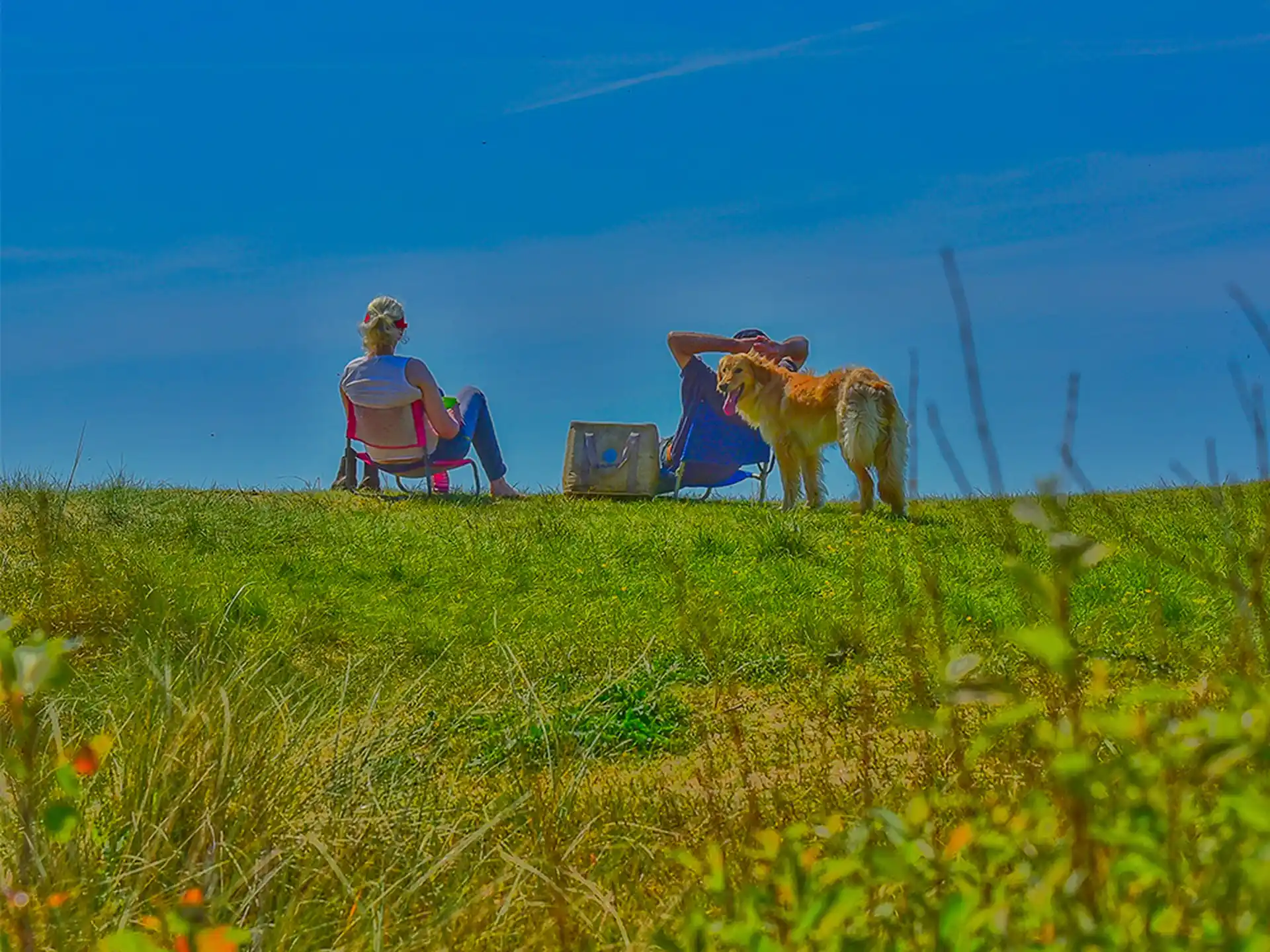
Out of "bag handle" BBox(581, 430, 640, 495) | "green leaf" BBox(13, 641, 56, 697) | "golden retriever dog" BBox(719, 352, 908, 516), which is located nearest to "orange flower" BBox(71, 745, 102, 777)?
"green leaf" BBox(13, 641, 56, 697)

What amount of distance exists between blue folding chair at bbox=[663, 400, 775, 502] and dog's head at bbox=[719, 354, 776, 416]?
4.02 feet

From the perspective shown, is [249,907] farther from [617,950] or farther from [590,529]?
[590,529]

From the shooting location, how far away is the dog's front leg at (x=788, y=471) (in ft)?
38.1

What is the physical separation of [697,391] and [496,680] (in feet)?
26.4

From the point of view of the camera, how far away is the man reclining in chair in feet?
42.7

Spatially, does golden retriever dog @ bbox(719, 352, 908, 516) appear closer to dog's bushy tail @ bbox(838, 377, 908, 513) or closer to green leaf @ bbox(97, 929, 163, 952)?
dog's bushy tail @ bbox(838, 377, 908, 513)

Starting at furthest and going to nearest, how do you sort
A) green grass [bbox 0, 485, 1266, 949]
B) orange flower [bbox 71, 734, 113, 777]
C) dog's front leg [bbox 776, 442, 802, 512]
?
dog's front leg [bbox 776, 442, 802, 512]
green grass [bbox 0, 485, 1266, 949]
orange flower [bbox 71, 734, 113, 777]

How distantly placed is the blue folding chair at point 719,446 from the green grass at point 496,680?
2.58 meters

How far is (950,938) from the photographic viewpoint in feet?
5.31

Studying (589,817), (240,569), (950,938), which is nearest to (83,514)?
(240,569)

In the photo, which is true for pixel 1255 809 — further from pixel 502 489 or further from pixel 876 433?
pixel 502 489

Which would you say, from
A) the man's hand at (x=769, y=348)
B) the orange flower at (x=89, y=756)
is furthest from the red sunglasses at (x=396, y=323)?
the orange flower at (x=89, y=756)

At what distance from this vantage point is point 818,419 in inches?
441

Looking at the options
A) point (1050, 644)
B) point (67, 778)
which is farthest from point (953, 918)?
point (67, 778)
